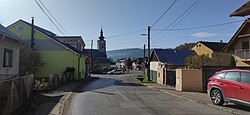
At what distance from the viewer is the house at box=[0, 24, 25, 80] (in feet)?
55.3

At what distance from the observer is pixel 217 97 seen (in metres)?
11.7

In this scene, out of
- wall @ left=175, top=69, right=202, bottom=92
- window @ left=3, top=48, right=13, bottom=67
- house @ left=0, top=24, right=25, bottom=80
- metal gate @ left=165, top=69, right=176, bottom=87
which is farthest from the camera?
metal gate @ left=165, top=69, right=176, bottom=87

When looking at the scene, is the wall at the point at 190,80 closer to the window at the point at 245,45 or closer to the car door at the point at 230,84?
the window at the point at 245,45

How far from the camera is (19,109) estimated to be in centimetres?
1006

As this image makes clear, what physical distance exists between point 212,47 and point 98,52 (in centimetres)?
6780

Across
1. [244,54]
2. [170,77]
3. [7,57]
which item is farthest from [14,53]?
[244,54]

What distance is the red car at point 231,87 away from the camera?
1005 cm

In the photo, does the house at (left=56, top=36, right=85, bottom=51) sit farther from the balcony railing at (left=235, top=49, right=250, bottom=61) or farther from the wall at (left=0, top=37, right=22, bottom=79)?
the balcony railing at (left=235, top=49, right=250, bottom=61)

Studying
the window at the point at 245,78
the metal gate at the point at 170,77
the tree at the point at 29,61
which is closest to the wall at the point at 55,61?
the tree at the point at 29,61

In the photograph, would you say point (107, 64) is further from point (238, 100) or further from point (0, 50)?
point (238, 100)

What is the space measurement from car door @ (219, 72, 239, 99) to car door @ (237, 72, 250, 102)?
0.77 feet

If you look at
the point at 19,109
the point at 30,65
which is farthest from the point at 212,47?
the point at 19,109

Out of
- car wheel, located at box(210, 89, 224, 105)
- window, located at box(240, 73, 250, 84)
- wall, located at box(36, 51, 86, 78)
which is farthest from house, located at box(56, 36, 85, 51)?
window, located at box(240, 73, 250, 84)

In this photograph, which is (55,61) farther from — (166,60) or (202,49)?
(202,49)
